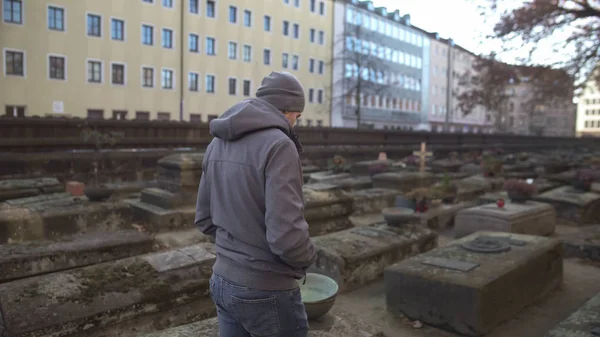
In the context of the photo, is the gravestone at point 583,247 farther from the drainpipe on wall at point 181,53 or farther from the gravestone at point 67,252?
the drainpipe on wall at point 181,53

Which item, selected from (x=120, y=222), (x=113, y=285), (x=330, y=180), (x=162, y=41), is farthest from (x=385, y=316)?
(x=162, y=41)

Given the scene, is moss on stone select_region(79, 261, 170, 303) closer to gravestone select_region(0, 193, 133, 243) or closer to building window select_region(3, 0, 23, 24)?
gravestone select_region(0, 193, 133, 243)

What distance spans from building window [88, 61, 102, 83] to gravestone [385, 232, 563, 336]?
28.4m

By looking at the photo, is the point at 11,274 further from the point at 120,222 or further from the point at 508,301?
the point at 508,301

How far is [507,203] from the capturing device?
895cm

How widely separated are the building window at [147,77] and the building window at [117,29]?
2.46 metres

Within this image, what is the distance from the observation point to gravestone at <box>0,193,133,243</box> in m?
6.30

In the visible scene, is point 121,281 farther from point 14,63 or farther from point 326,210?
point 14,63

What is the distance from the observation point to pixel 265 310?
79.5 inches

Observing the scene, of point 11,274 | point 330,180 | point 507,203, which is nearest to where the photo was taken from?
point 11,274

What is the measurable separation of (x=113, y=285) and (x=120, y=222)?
370 cm

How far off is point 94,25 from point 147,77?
14.9 ft

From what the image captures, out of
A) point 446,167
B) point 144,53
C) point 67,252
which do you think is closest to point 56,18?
point 144,53

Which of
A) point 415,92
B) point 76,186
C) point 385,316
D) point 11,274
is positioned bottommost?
point 385,316
